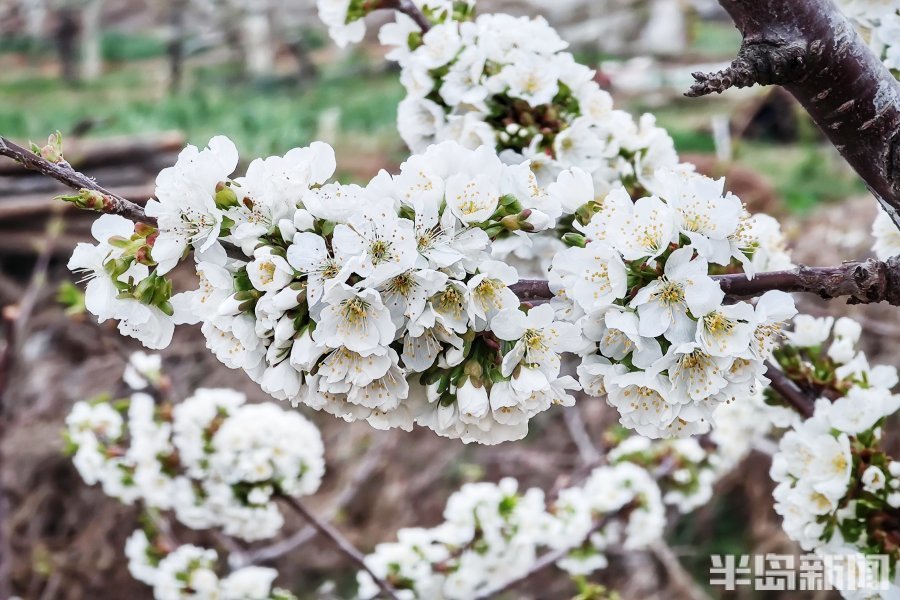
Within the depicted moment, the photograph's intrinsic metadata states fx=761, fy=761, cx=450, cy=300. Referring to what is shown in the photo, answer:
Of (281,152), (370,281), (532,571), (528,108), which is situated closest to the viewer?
(370,281)

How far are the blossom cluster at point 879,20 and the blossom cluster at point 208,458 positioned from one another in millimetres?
1189

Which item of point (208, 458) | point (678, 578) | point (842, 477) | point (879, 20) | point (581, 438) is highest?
point (879, 20)

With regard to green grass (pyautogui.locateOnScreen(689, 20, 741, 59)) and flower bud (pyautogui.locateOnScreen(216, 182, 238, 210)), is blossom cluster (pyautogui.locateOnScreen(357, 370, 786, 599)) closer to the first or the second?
flower bud (pyautogui.locateOnScreen(216, 182, 238, 210))

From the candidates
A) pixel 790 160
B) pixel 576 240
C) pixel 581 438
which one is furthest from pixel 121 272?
pixel 790 160

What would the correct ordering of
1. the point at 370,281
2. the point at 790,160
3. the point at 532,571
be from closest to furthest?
the point at 370,281 < the point at 532,571 < the point at 790,160

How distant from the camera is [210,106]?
4.04 metres

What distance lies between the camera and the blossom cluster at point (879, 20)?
106 centimetres

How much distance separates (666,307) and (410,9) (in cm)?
66

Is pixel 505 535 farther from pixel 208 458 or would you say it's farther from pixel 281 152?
pixel 281 152

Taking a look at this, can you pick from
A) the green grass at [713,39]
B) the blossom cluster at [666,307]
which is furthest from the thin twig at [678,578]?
the green grass at [713,39]

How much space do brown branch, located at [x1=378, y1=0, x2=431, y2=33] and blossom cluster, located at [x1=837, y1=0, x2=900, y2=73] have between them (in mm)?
610

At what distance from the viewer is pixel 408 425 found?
737 millimetres

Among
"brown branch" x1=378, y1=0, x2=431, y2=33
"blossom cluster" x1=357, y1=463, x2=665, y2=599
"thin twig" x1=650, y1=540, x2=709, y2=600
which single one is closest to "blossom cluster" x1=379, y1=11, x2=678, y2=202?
"brown branch" x1=378, y1=0, x2=431, y2=33

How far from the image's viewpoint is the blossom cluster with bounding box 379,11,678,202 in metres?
1.03
